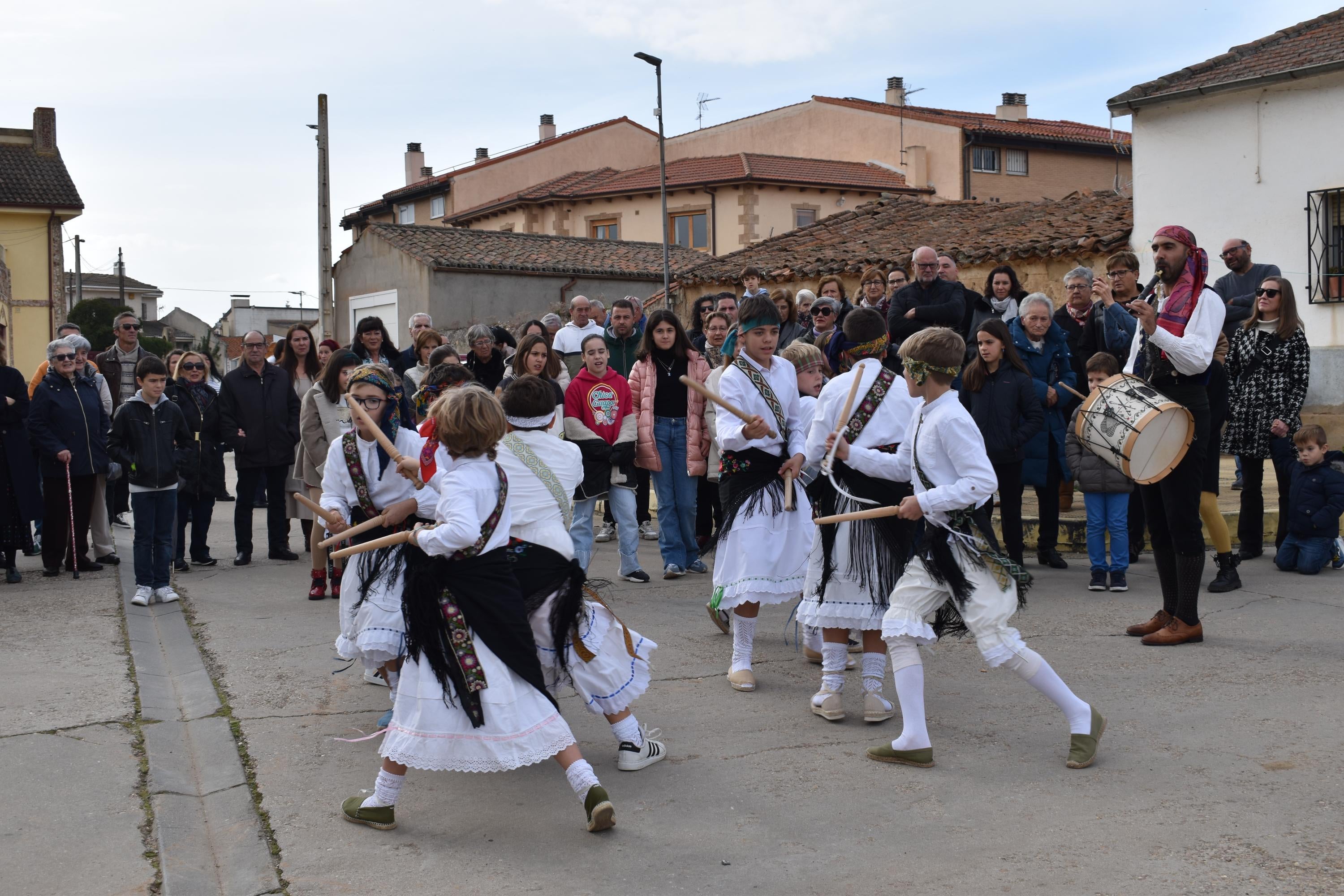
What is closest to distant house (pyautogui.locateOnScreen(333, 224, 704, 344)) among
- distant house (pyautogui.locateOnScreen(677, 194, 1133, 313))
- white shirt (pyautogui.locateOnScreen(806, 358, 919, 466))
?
distant house (pyautogui.locateOnScreen(677, 194, 1133, 313))

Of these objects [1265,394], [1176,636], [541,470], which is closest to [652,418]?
[1176,636]

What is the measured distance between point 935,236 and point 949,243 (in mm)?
1133

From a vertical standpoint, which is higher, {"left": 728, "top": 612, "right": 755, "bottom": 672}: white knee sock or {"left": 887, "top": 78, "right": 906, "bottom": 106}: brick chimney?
{"left": 887, "top": 78, "right": 906, "bottom": 106}: brick chimney

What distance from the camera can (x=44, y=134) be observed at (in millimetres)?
40219

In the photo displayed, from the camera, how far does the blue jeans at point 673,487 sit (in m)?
9.32

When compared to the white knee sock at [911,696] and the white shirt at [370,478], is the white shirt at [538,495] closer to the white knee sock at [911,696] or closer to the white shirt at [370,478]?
the white shirt at [370,478]

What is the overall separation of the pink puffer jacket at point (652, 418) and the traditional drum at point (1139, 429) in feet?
10.6

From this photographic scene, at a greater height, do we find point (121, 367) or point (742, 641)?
point (121, 367)

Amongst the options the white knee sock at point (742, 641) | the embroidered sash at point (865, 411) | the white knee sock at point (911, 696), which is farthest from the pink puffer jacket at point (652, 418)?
the white knee sock at point (911, 696)

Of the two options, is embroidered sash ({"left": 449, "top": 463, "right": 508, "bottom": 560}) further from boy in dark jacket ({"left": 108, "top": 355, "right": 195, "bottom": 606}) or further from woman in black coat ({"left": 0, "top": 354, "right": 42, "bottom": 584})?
woman in black coat ({"left": 0, "top": 354, "right": 42, "bottom": 584})

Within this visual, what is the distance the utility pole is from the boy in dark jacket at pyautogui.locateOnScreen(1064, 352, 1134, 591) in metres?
19.7

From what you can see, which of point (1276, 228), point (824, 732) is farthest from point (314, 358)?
point (1276, 228)

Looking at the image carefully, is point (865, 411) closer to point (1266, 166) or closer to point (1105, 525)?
point (1105, 525)

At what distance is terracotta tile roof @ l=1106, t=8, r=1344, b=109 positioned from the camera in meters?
16.2
